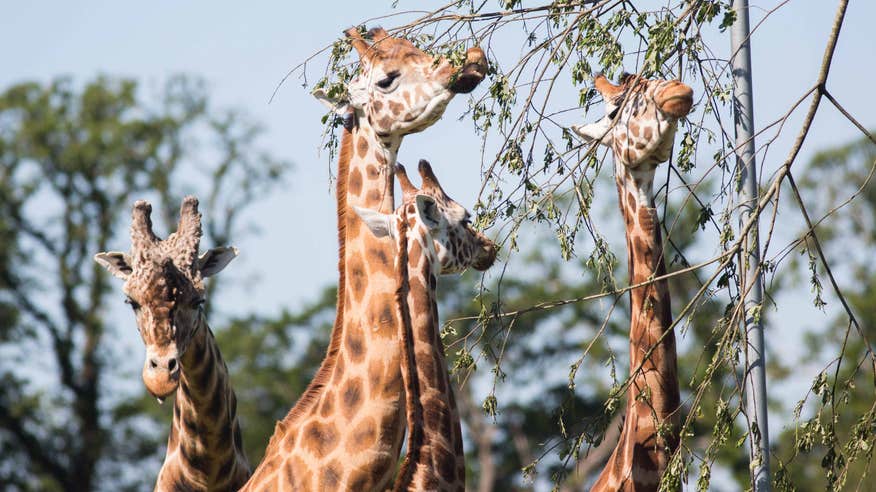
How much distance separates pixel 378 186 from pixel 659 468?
2149 mm

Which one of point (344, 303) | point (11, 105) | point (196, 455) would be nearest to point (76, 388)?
point (11, 105)

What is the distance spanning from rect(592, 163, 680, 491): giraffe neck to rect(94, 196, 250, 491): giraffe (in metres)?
2.46

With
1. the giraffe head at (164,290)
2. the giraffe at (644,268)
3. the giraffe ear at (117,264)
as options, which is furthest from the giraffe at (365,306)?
the giraffe ear at (117,264)

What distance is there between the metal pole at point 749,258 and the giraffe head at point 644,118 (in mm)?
408

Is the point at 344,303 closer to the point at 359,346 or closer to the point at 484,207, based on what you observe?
the point at 359,346

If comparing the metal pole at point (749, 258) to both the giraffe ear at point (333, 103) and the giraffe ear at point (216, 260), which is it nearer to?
the giraffe ear at point (333, 103)

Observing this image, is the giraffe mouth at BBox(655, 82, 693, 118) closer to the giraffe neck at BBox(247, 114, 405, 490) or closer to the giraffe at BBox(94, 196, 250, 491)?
the giraffe neck at BBox(247, 114, 405, 490)

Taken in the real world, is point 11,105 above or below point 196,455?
above

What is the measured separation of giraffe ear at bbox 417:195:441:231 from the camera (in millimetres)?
8203

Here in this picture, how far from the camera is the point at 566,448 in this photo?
8.70 metres

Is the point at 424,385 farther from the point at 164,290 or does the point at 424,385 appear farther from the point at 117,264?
the point at 117,264

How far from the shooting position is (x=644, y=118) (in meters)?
8.95

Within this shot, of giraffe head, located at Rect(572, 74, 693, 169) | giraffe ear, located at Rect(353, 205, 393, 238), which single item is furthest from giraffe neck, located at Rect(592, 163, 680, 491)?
giraffe ear, located at Rect(353, 205, 393, 238)

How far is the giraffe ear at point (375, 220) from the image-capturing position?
816cm
